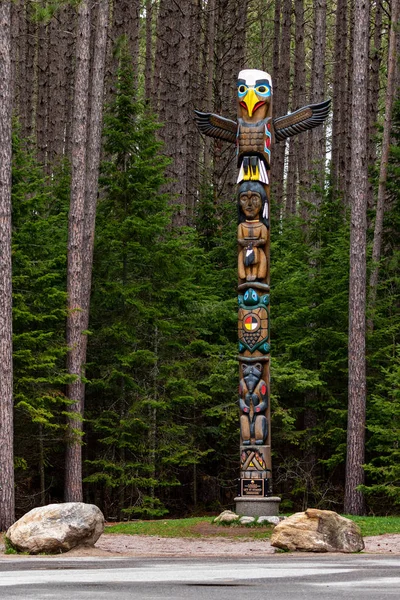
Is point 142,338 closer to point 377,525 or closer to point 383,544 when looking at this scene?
point 377,525

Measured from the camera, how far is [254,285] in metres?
19.5

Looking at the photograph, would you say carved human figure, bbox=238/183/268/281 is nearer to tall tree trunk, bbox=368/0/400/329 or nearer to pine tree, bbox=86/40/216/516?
pine tree, bbox=86/40/216/516

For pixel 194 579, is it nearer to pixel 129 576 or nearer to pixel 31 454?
Answer: pixel 129 576

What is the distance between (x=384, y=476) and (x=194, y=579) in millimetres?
14529

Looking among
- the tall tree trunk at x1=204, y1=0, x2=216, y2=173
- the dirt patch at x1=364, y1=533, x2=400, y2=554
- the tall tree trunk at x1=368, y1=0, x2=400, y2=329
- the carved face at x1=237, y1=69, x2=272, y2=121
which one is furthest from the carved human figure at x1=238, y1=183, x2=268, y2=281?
the tall tree trunk at x1=204, y1=0, x2=216, y2=173

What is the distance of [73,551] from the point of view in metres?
15.2

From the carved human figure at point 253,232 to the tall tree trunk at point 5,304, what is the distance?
4.95 m

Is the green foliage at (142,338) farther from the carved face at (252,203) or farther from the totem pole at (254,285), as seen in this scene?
the carved face at (252,203)

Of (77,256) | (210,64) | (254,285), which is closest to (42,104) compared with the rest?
(210,64)

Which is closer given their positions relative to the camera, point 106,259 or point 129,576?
point 129,576

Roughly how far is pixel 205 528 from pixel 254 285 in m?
4.90

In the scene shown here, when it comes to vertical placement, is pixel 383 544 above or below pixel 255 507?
below

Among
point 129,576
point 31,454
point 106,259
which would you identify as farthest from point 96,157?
point 129,576

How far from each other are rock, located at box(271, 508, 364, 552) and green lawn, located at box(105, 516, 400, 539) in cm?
332
